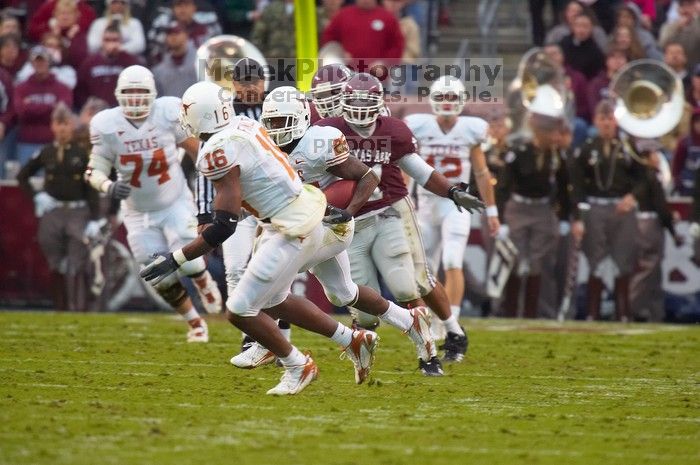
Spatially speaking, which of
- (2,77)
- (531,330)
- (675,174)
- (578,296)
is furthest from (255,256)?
(2,77)

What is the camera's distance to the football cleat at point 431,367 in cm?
771

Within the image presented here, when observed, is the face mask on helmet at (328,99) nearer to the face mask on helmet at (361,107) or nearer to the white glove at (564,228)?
the face mask on helmet at (361,107)

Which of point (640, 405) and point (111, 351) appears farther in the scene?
point (111, 351)

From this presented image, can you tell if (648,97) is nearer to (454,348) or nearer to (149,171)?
(454,348)

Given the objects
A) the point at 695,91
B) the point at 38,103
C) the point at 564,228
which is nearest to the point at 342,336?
the point at 564,228

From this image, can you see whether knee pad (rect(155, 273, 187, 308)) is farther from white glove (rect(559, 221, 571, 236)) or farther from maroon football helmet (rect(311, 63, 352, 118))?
white glove (rect(559, 221, 571, 236))

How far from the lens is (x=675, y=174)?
12.6m

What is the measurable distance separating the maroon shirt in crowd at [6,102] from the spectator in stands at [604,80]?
5.38 m

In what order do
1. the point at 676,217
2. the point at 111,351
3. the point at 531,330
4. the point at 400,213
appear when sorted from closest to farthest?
the point at 400,213 → the point at 111,351 → the point at 531,330 → the point at 676,217

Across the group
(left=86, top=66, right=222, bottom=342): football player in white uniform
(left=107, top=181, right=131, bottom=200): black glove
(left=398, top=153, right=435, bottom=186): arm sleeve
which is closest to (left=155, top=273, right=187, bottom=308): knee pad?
(left=86, top=66, right=222, bottom=342): football player in white uniform

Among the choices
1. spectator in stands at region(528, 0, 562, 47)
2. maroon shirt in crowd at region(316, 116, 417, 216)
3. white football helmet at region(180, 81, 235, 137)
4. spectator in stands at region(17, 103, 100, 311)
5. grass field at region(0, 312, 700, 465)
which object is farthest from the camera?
spectator in stands at region(528, 0, 562, 47)

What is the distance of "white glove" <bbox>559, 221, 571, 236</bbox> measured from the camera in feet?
39.9

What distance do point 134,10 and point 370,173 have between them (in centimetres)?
789

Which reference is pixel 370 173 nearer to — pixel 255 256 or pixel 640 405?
pixel 255 256
